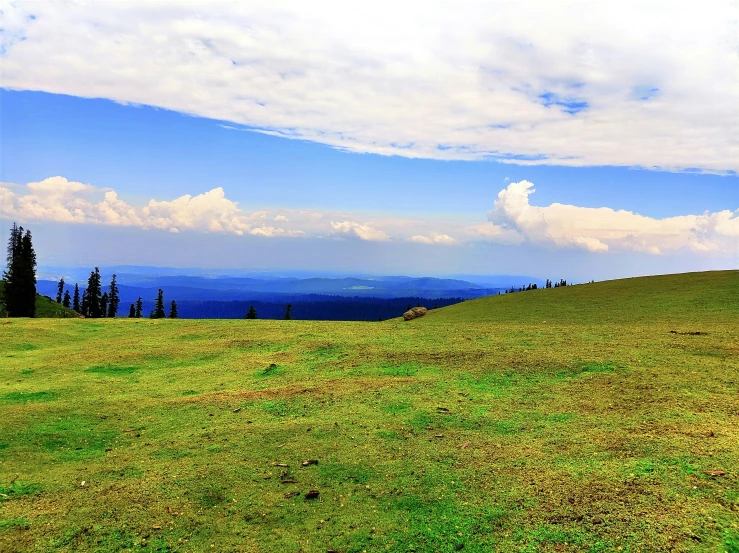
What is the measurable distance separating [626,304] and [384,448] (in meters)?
34.6

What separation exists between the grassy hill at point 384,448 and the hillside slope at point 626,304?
8769 millimetres

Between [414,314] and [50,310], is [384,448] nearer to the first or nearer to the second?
[414,314]

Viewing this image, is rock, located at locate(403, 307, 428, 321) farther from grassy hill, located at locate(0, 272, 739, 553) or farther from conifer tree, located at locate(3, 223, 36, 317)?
Result: conifer tree, located at locate(3, 223, 36, 317)

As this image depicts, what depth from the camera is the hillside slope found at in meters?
33.0

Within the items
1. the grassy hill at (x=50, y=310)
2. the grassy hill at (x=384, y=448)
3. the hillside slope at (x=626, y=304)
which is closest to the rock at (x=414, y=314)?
the hillside slope at (x=626, y=304)

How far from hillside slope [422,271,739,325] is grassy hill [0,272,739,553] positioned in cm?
877

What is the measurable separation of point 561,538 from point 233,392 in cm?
1388

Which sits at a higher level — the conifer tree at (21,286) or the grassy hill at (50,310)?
the conifer tree at (21,286)

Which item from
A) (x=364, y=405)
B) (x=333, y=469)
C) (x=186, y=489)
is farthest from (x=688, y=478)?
(x=186, y=489)

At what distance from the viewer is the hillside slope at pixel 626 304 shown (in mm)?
33000

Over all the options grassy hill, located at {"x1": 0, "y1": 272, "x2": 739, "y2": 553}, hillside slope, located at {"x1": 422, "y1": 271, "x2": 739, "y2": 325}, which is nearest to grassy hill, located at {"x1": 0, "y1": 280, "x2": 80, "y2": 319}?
grassy hill, located at {"x1": 0, "y1": 272, "x2": 739, "y2": 553}

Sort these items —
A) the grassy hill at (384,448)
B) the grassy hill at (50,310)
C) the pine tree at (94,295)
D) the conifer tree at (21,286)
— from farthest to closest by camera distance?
the grassy hill at (50,310) < the pine tree at (94,295) < the conifer tree at (21,286) < the grassy hill at (384,448)

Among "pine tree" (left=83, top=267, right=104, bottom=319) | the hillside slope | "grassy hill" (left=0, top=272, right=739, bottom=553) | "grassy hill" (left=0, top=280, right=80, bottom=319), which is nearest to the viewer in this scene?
"grassy hill" (left=0, top=272, right=739, bottom=553)

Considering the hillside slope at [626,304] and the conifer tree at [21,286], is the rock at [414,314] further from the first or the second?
the conifer tree at [21,286]
